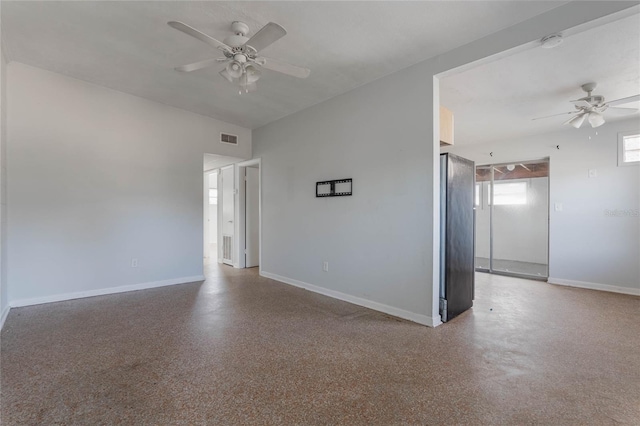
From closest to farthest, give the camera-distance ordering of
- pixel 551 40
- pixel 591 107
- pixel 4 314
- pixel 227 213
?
pixel 551 40 → pixel 4 314 → pixel 591 107 → pixel 227 213

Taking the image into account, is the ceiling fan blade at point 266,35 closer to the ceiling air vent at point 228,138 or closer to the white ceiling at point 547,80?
the white ceiling at point 547,80

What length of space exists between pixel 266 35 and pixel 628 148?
5655mm

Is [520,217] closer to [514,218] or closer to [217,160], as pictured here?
[514,218]

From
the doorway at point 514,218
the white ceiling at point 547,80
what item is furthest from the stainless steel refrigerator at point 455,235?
the doorway at point 514,218

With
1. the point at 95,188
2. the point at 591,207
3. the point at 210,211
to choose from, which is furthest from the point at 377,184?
the point at 210,211

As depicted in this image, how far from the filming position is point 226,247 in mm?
6500

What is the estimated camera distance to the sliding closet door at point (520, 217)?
216 inches

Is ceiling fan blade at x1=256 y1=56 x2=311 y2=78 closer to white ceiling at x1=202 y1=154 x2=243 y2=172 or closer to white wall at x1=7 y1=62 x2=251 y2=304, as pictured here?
white wall at x1=7 y1=62 x2=251 y2=304

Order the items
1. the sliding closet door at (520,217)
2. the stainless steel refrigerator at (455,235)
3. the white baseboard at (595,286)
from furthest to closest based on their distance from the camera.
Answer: the sliding closet door at (520,217)
the white baseboard at (595,286)
the stainless steel refrigerator at (455,235)

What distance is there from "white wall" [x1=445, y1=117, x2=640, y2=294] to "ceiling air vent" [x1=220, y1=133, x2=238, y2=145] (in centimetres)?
543

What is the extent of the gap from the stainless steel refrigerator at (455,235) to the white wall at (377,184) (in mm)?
185

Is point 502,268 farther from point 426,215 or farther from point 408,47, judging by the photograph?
point 408,47

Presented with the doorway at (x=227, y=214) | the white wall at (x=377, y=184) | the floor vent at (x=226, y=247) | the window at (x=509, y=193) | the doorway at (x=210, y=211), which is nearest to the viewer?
the white wall at (x=377, y=184)

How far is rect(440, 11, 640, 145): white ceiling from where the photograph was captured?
8.64ft
